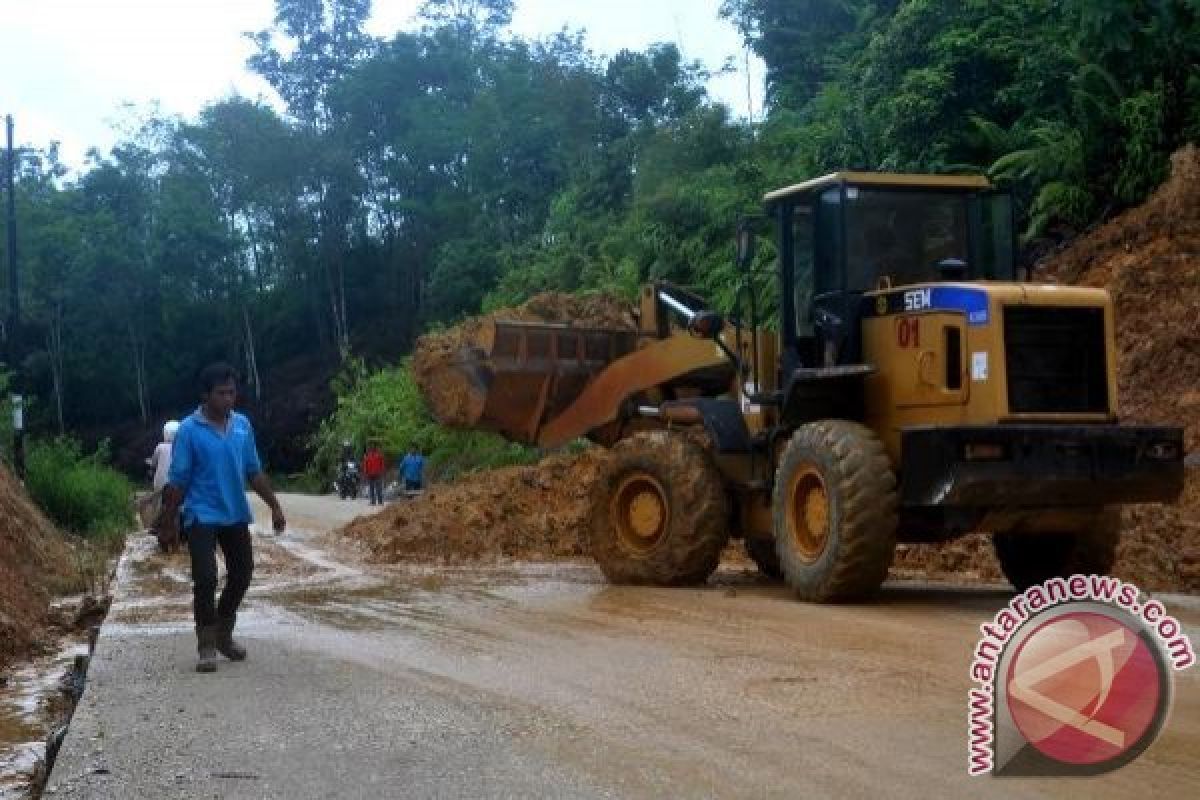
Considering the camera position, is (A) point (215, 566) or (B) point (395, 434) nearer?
(A) point (215, 566)

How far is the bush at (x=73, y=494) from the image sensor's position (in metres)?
24.4

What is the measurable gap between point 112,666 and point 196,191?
60.5 m

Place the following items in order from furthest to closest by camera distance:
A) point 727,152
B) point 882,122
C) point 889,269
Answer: point 727,152
point 882,122
point 889,269

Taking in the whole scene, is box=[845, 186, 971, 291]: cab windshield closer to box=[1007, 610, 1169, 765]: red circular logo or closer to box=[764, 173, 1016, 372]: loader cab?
box=[764, 173, 1016, 372]: loader cab

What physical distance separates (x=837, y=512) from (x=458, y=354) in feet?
17.5

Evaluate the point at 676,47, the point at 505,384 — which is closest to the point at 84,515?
the point at 505,384

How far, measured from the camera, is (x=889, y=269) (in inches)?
431

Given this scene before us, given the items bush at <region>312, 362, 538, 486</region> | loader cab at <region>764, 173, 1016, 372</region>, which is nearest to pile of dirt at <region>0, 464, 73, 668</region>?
loader cab at <region>764, 173, 1016, 372</region>

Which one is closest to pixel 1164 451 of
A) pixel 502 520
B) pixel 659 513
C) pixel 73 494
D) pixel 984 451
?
pixel 984 451

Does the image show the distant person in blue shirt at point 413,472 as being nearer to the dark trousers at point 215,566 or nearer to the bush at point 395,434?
the bush at point 395,434

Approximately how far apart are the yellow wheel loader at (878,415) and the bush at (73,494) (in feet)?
45.0

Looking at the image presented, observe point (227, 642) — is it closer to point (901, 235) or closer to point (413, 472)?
point (901, 235)

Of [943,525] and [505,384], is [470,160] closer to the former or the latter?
[505,384]

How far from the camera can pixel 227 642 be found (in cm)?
852
